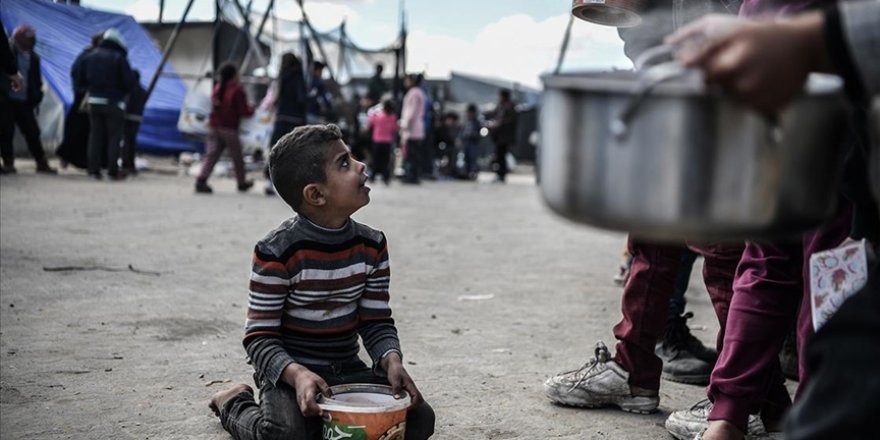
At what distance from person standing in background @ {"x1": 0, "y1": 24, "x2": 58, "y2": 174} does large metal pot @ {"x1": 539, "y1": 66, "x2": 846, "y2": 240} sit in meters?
11.2

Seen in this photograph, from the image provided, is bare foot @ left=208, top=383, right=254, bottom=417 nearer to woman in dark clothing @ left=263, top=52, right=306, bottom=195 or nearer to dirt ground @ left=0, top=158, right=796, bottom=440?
dirt ground @ left=0, top=158, right=796, bottom=440

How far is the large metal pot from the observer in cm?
119

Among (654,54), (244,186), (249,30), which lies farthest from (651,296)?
(249,30)

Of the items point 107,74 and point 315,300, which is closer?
point 315,300

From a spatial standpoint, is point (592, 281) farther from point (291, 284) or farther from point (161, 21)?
point (161, 21)

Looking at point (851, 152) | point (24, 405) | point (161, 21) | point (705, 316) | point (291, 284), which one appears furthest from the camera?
point (161, 21)

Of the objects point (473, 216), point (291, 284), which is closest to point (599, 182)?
point (291, 284)

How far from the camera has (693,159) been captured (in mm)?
1191

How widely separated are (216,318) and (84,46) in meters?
11.6

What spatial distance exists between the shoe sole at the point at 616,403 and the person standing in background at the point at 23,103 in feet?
31.8

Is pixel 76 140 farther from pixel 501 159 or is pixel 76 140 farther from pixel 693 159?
pixel 693 159

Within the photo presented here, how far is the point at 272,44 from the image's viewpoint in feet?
62.3

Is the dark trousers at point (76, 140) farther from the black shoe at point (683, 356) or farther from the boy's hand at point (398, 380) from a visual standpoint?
the boy's hand at point (398, 380)

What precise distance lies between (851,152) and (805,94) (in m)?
0.39
